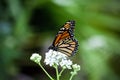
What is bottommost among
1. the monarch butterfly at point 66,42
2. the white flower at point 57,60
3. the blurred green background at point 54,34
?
the white flower at point 57,60

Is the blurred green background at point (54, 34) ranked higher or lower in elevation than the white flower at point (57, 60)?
higher

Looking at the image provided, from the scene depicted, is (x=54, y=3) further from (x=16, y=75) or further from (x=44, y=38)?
(x=16, y=75)

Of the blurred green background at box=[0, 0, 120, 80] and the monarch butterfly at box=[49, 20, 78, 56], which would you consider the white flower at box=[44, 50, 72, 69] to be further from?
the blurred green background at box=[0, 0, 120, 80]

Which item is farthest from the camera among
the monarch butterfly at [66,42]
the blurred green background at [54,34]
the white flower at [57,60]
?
the blurred green background at [54,34]

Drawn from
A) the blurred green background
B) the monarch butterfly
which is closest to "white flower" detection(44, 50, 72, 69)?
the monarch butterfly

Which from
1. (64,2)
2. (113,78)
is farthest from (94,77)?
(64,2)

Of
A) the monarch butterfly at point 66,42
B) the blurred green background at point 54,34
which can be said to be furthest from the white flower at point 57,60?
the blurred green background at point 54,34

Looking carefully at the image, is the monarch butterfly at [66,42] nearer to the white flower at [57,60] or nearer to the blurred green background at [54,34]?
the white flower at [57,60]
